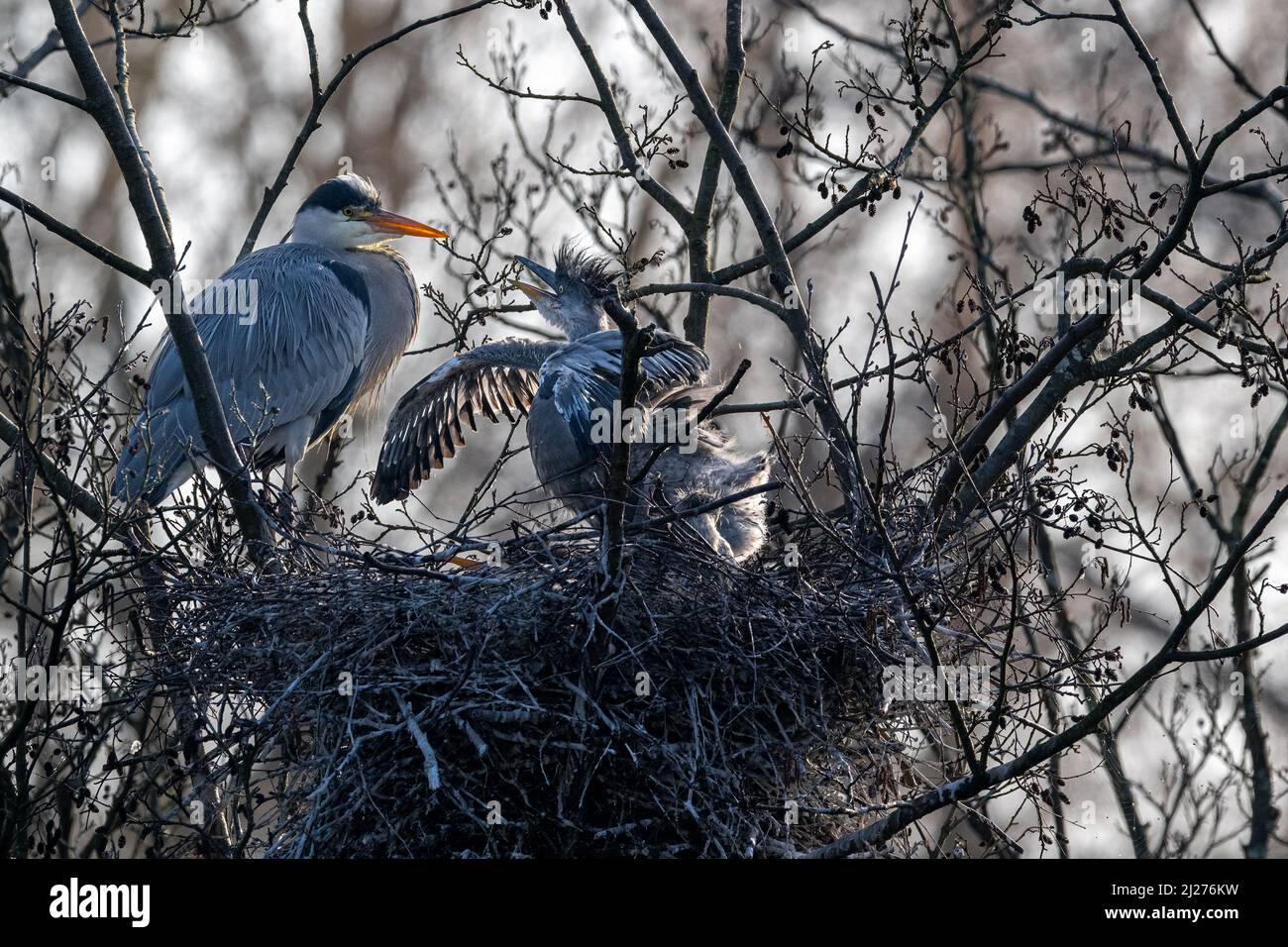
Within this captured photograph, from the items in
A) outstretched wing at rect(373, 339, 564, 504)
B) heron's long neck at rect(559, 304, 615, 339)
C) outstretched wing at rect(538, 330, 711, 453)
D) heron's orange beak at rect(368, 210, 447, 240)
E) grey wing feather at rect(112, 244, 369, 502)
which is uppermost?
heron's orange beak at rect(368, 210, 447, 240)

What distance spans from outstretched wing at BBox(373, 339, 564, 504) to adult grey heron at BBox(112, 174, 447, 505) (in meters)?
0.91

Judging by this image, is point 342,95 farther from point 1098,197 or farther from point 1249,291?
point 1098,197

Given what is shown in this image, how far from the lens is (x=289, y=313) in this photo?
8961 mm

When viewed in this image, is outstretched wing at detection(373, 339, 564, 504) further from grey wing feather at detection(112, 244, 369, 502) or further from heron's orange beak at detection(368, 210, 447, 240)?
heron's orange beak at detection(368, 210, 447, 240)

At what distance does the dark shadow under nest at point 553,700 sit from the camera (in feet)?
16.4

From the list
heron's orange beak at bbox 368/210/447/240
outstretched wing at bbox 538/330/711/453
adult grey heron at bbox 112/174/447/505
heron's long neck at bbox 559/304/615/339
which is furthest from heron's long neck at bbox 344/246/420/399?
outstretched wing at bbox 538/330/711/453

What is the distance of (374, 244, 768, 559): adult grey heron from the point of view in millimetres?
6199

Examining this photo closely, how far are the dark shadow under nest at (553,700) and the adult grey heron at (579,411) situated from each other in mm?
440

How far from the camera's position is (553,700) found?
17.1 feet

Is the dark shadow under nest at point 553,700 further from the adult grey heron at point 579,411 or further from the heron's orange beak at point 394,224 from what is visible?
the heron's orange beak at point 394,224

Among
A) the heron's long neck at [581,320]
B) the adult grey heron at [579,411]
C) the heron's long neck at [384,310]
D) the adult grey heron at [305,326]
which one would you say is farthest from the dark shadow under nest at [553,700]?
A: the heron's long neck at [384,310]
